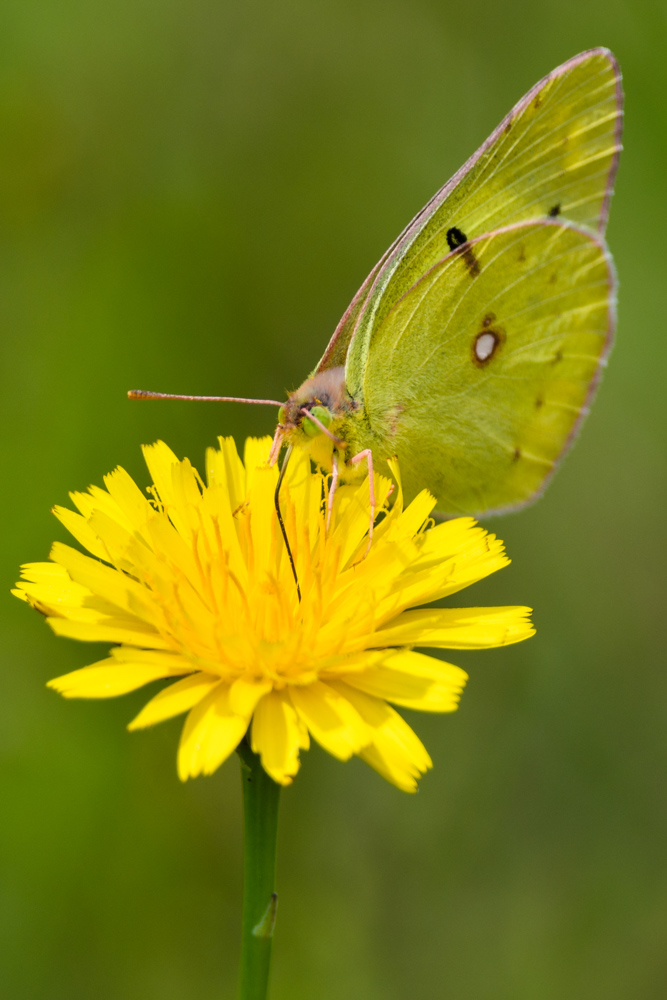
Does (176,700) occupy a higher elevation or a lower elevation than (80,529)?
lower

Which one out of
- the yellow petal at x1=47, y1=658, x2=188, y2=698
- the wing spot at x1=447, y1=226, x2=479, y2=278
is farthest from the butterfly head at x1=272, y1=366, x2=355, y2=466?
the yellow petal at x1=47, y1=658, x2=188, y2=698

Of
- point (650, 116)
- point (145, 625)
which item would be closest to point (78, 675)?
point (145, 625)

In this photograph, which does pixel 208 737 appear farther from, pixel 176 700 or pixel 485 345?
pixel 485 345

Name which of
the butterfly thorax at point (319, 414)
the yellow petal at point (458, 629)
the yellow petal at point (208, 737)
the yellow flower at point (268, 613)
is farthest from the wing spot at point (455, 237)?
the yellow petal at point (208, 737)

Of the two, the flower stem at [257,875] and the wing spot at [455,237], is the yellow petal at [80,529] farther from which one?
the wing spot at [455,237]

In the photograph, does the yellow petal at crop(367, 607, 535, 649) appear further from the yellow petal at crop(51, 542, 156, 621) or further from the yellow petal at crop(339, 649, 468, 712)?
the yellow petal at crop(51, 542, 156, 621)

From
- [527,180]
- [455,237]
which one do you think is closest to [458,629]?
[455,237]
